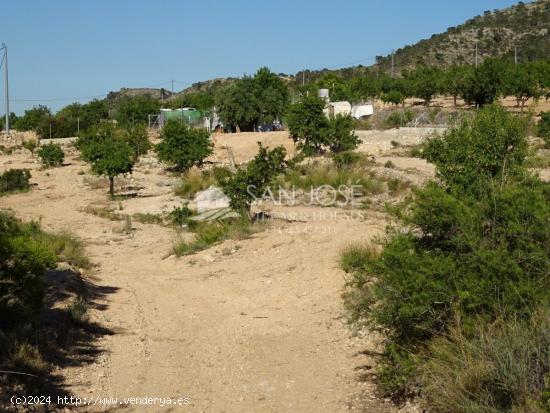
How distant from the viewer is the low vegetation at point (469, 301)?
4.71 m

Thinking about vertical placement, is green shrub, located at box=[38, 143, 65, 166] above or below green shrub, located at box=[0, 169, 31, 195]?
above

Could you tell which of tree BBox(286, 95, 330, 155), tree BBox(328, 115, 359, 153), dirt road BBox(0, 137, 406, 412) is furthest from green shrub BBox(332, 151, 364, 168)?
dirt road BBox(0, 137, 406, 412)

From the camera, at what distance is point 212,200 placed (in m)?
20.9

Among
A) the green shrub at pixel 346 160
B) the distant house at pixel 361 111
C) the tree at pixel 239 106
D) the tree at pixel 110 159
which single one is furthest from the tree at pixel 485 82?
the tree at pixel 110 159

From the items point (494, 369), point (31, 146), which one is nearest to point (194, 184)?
point (494, 369)

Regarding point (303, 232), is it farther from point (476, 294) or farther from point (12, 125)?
point (12, 125)

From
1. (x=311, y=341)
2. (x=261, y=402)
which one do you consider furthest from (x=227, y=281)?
(x=261, y=402)

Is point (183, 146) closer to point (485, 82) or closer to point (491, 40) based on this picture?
point (485, 82)

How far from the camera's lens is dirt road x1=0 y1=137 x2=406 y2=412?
21.1 ft

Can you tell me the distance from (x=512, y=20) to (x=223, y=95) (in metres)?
67.0

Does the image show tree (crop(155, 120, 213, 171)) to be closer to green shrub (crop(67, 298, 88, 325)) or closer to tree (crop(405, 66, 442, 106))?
green shrub (crop(67, 298, 88, 325))

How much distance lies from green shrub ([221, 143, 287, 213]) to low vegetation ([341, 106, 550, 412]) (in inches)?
379

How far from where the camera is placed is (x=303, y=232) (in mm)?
15055

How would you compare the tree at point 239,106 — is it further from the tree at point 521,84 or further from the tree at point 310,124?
the tree at point 521,84
